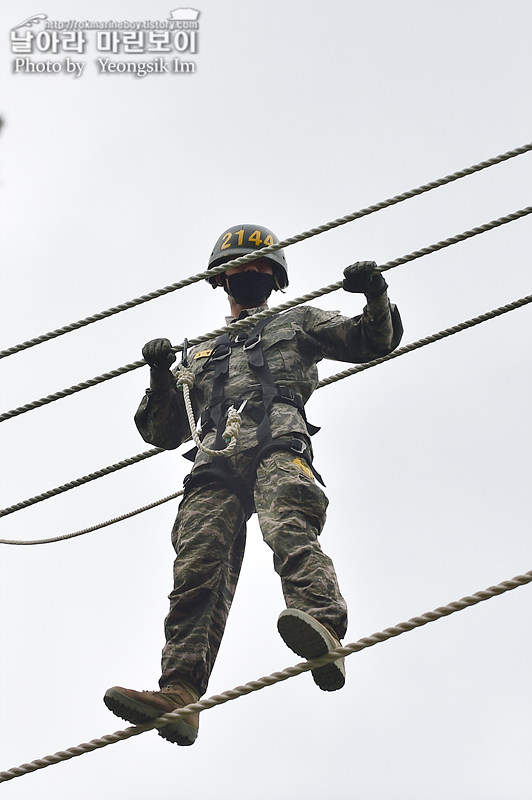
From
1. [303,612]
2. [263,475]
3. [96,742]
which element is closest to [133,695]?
[96,742]

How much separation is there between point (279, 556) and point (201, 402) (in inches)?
50.0

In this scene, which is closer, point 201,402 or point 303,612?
point 303,612

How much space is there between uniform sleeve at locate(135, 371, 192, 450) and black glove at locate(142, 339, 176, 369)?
8 centimetres

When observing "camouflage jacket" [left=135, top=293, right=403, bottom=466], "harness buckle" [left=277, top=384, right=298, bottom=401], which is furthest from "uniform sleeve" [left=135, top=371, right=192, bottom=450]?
"harness buckle" [left=277, top=384, right=298, bottom=401]

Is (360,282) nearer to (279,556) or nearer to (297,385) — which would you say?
(297,385)

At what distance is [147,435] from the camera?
718 centimetres

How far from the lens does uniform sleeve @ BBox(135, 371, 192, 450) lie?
7.05 meters

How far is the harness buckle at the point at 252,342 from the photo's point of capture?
7.03 meters

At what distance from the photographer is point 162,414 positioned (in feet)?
23.3

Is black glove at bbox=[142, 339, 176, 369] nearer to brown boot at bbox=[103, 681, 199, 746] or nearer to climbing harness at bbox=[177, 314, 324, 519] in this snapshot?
climbing harness at bbox=[177, 314, 324, 519]

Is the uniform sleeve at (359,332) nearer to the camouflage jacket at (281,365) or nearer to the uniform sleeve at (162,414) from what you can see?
the camouflage jacket at (281,365)

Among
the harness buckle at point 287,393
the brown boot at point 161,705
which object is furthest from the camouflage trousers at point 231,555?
the harness buckle at point 287,393

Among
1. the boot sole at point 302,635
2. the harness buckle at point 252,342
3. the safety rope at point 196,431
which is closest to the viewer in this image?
the boot sole at point 302,635

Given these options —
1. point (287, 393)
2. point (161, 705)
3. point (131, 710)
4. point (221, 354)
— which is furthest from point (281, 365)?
point (131, 710)
